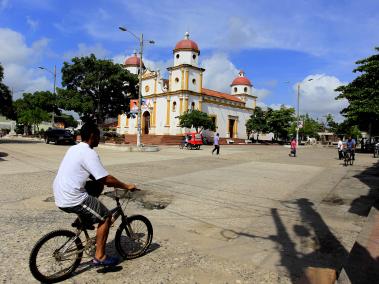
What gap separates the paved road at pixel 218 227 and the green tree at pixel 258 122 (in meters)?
45.6

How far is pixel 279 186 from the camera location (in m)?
11.0

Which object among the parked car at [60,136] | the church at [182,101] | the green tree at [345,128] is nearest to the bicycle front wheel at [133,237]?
the parked car at [60,136]

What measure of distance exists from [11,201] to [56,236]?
4.49m

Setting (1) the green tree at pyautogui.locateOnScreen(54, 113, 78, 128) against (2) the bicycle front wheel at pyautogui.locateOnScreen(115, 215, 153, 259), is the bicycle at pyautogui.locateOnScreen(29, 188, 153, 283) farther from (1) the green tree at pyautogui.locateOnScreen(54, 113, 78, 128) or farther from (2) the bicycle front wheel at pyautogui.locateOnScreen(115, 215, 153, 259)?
(1) the green tree at pyautogui.locateOnScreen(54, 113, 78, 128)

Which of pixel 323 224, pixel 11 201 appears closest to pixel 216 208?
pixel 323 224

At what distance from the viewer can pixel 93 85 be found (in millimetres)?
36969

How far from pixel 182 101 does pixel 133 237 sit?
44984 mm

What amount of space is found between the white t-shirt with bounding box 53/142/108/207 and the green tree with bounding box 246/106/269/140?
5427 cm

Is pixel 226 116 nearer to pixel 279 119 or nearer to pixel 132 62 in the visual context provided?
pixel 279 119

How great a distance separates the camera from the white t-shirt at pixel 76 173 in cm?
376

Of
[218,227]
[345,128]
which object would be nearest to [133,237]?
[218,227]

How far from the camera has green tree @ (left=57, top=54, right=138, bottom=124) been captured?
36219mm

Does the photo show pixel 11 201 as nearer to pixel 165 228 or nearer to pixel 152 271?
pixel 165 228

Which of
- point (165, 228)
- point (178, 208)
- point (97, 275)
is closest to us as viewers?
point (97, 275)
